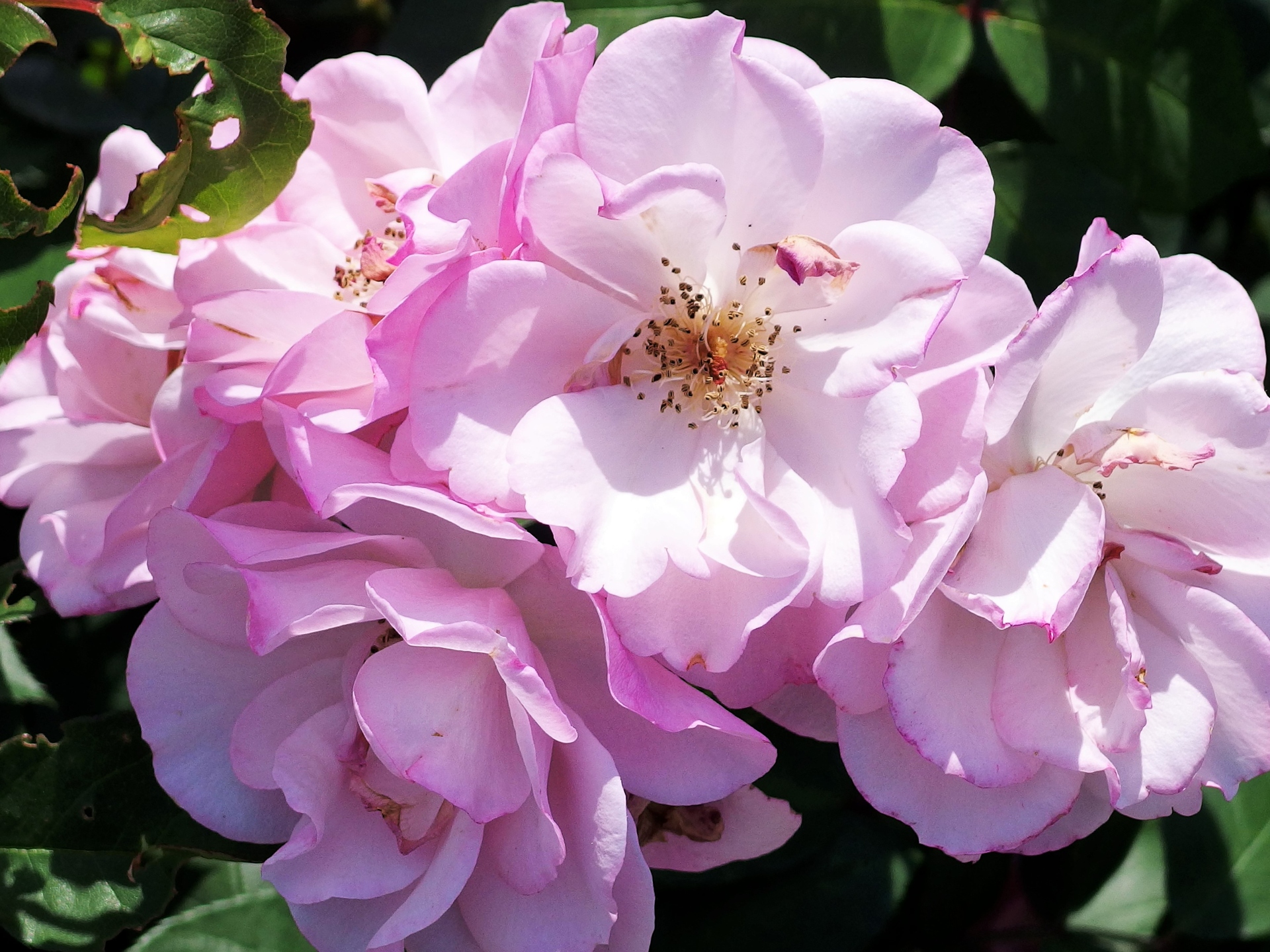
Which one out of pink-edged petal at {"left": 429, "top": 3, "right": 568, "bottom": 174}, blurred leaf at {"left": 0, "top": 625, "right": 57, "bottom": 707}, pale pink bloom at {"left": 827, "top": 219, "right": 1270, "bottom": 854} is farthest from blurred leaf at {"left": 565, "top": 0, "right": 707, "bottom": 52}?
blurred leaf at {"left": 0, "top": 625, "right": 57, "bottom": 707}

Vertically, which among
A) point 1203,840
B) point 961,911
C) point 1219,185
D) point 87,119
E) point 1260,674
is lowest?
point 961,911

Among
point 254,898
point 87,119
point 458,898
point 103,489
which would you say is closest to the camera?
point 458,898

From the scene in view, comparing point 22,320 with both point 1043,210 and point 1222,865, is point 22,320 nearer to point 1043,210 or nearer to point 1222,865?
point 1043,210

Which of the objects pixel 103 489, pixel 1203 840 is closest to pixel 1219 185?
pixel 1203 840

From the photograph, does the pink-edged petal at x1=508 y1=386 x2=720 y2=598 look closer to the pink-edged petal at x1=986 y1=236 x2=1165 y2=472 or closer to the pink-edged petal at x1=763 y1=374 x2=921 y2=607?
the pink-edged petal at x1=763 y1=374 x2=921 y2=607

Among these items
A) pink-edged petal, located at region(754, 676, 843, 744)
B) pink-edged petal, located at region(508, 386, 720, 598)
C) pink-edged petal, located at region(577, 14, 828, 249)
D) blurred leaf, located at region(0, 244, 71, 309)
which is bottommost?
blurred leaf, located at region(0, 244, 71, 309)

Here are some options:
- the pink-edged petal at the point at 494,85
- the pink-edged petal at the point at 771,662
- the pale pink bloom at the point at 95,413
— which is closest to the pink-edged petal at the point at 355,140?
the pink-edged petal at the point at 494,85

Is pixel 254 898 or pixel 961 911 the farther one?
pixel 961 911

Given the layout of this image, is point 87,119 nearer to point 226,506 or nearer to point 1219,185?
point 226,506
